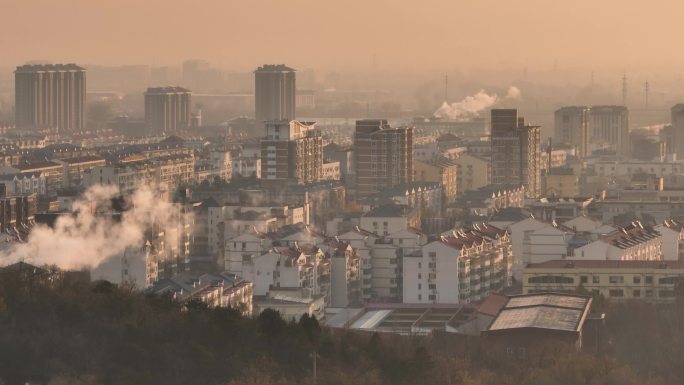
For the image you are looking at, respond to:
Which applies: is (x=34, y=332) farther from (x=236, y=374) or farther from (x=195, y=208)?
(x=195, y=208)

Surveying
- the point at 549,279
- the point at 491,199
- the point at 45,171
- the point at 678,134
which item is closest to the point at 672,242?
the point at 549,279

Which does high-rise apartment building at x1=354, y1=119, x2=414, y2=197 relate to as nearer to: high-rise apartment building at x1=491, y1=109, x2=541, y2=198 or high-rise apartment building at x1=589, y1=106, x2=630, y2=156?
high-rise apartment building at x1=491, y1=109, x2=541, y2=198

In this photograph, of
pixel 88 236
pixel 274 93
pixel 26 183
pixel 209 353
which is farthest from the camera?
pixel 274 93

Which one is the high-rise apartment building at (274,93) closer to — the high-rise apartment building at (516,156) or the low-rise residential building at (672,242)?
the high-rise apartment building at (516,156)

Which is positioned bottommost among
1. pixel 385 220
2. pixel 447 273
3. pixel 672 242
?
pixel 447 273

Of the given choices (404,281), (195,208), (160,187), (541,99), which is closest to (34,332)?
(404,281)

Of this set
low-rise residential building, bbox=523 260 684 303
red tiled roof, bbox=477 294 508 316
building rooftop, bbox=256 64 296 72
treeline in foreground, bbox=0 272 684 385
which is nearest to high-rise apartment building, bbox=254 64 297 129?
building rooftop, bbox=256 64 296 72

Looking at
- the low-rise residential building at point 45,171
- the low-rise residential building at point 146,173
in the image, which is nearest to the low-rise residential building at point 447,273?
the low-rise residential building at point 146,173

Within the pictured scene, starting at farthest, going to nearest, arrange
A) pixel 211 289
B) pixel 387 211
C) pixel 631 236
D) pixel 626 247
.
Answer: pixel 387 211, pixel 631 236, pixel 626 247, pixel 211 289

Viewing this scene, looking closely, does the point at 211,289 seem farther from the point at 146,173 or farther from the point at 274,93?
the point at 274,93
